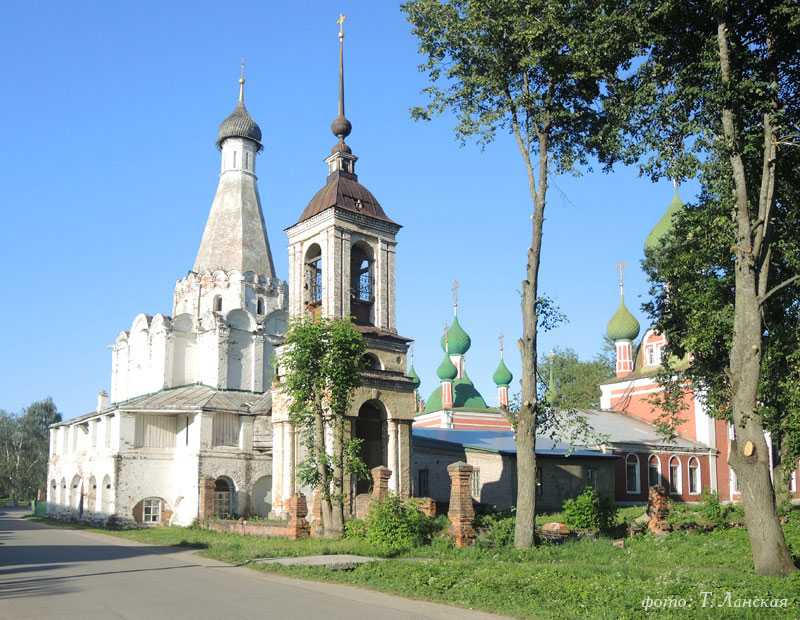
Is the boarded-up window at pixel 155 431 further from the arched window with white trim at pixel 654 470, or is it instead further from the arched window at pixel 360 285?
the arched window with white trim at pixel 654 470

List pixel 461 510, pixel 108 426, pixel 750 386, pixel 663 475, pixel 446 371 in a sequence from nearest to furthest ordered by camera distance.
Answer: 1. pixel 750 386
2. pixel 461 510
3. pixel 108 426
4. pixel 663 475
5. pixel 446 371

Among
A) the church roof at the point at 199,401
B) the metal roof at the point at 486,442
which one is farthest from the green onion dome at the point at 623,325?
the church roof at the point at 199,401

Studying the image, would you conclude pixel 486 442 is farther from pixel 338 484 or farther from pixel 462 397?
pixel 462 397

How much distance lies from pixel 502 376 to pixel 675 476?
15.6 metres

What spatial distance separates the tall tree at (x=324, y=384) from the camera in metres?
21.2

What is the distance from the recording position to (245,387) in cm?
3434

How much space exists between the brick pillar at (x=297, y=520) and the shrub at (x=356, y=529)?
1.05 m

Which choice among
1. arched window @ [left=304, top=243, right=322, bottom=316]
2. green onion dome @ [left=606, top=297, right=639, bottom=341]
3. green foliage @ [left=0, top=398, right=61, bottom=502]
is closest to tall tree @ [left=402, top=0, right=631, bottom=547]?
arched window @ [left=304, top=243, right=322, bottom=316]

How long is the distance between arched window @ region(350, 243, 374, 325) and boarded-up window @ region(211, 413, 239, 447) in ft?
24.7

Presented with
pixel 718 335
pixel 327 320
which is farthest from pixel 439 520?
pixel 718 335

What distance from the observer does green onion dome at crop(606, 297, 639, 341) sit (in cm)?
4444

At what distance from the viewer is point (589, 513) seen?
69.0 ft

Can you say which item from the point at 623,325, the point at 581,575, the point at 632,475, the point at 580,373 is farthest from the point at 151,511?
the point at 580,373

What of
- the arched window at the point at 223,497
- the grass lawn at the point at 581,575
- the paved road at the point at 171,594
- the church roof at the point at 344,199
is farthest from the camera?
the arched window at the point at 223,497
